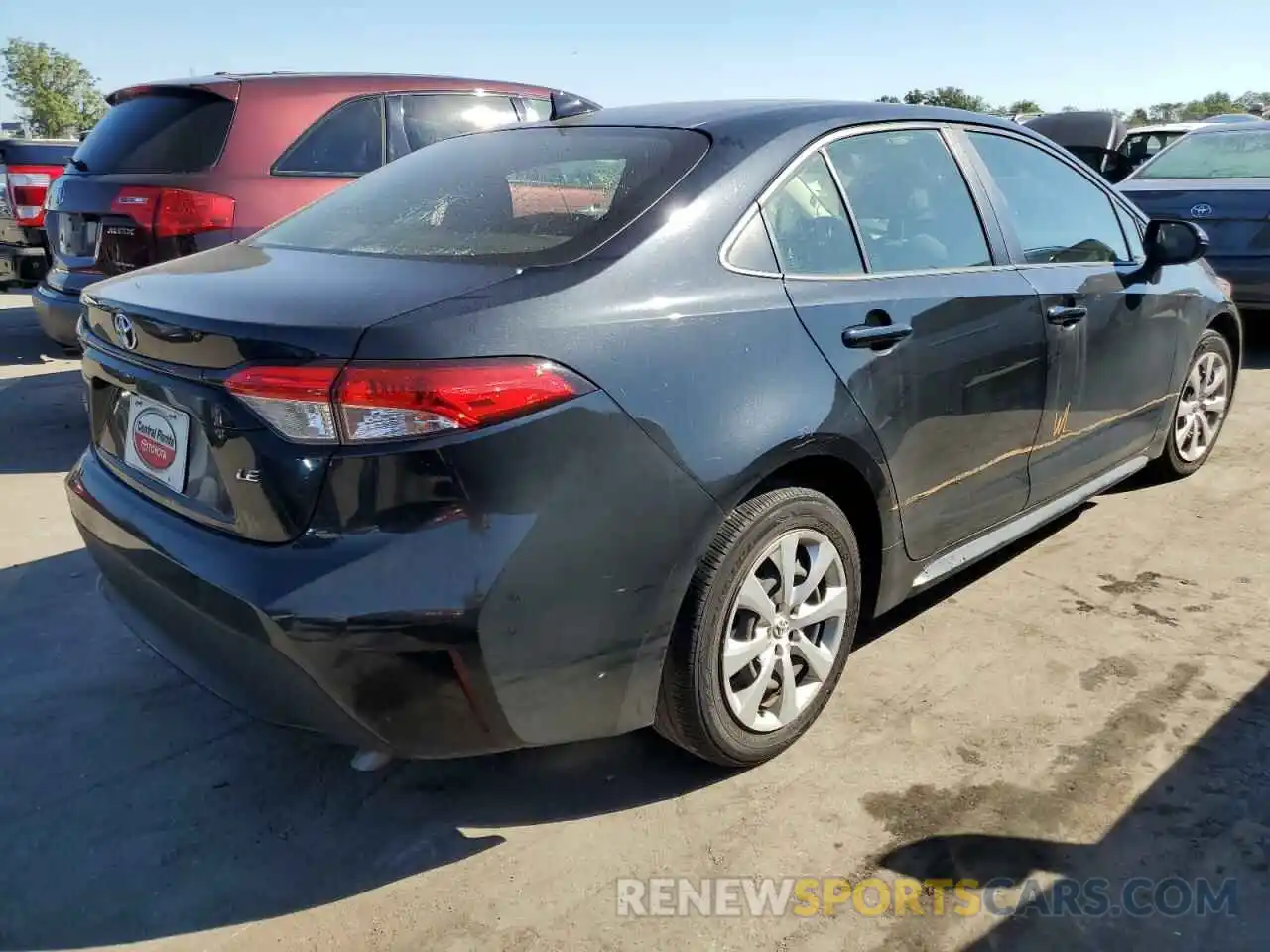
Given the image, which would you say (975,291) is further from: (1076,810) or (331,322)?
(331,322)

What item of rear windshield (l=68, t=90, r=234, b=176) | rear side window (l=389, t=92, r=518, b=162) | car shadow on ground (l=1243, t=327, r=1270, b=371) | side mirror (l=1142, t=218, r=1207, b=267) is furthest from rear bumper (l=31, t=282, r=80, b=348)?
car shadow on ground (l=1243, t=327, r=1270, b=371)

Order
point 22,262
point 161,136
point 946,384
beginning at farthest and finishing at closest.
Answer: point 22,262 < point 161,136 < point 946,384

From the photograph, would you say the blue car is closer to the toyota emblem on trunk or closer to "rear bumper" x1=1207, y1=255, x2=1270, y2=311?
"rear bumper" x1=1207, y1=255, x2=1270, y2=311

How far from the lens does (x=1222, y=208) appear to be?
702 cm

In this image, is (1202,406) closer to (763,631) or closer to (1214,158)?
(763,631)

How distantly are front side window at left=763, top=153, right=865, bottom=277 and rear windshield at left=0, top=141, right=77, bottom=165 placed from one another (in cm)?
746

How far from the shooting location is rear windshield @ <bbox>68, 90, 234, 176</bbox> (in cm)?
496

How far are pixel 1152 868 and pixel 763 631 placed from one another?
0.98 metres

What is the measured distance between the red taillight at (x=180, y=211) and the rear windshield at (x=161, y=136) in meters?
0.18

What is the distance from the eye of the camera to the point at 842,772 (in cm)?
262

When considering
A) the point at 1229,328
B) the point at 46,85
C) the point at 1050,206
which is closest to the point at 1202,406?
the point at 1229,328

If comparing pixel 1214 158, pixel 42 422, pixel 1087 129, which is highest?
pixel 1087 129

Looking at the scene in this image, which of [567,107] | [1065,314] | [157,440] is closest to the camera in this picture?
[157,440]

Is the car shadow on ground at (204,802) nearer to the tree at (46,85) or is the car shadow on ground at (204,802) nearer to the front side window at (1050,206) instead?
the front side window at (1050,206)
